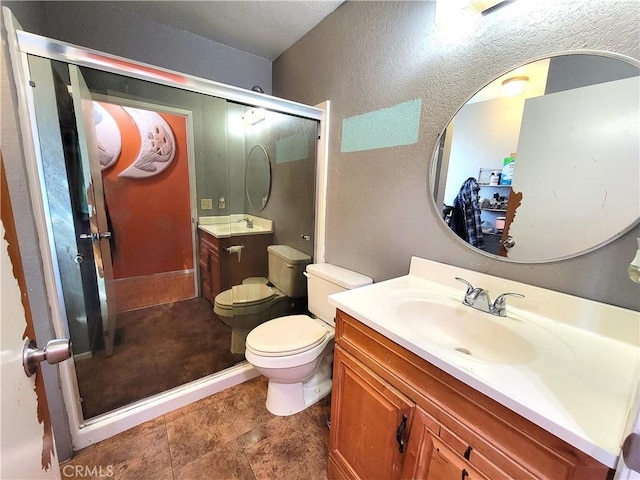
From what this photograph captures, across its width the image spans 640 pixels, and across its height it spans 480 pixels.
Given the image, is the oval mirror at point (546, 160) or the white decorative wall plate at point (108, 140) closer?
the oval mirror at point (546, 160)

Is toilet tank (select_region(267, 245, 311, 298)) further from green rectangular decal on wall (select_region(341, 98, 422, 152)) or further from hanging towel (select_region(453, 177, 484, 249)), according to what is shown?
hanging towel (select_region(453, 177, 484, 249))

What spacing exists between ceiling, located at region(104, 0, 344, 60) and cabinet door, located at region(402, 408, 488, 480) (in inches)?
79.3

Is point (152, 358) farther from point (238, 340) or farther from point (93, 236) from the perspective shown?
point (93, 236)

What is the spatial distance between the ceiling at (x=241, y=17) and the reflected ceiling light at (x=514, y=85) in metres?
1.09

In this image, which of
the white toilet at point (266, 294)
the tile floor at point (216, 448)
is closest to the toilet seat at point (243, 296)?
the white toilet at point (266, 294)

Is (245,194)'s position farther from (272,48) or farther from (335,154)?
(272,48)

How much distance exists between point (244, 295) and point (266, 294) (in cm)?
17

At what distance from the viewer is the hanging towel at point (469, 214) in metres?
→ 1.06

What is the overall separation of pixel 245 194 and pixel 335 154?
0.88 metres

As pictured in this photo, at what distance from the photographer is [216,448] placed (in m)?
1.29

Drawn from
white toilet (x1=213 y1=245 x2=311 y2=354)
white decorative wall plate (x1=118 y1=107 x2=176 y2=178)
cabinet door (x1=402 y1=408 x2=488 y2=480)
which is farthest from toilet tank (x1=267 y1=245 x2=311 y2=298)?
white decorative wall plate (x1=118 y1=107 x2=176 y2=178)

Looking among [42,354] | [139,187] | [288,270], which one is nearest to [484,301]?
[42,354]

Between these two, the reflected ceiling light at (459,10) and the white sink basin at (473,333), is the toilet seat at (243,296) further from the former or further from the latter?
Result: the reflected ceiling light at (459,10)

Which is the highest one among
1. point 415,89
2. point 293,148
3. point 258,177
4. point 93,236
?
point 415,89
